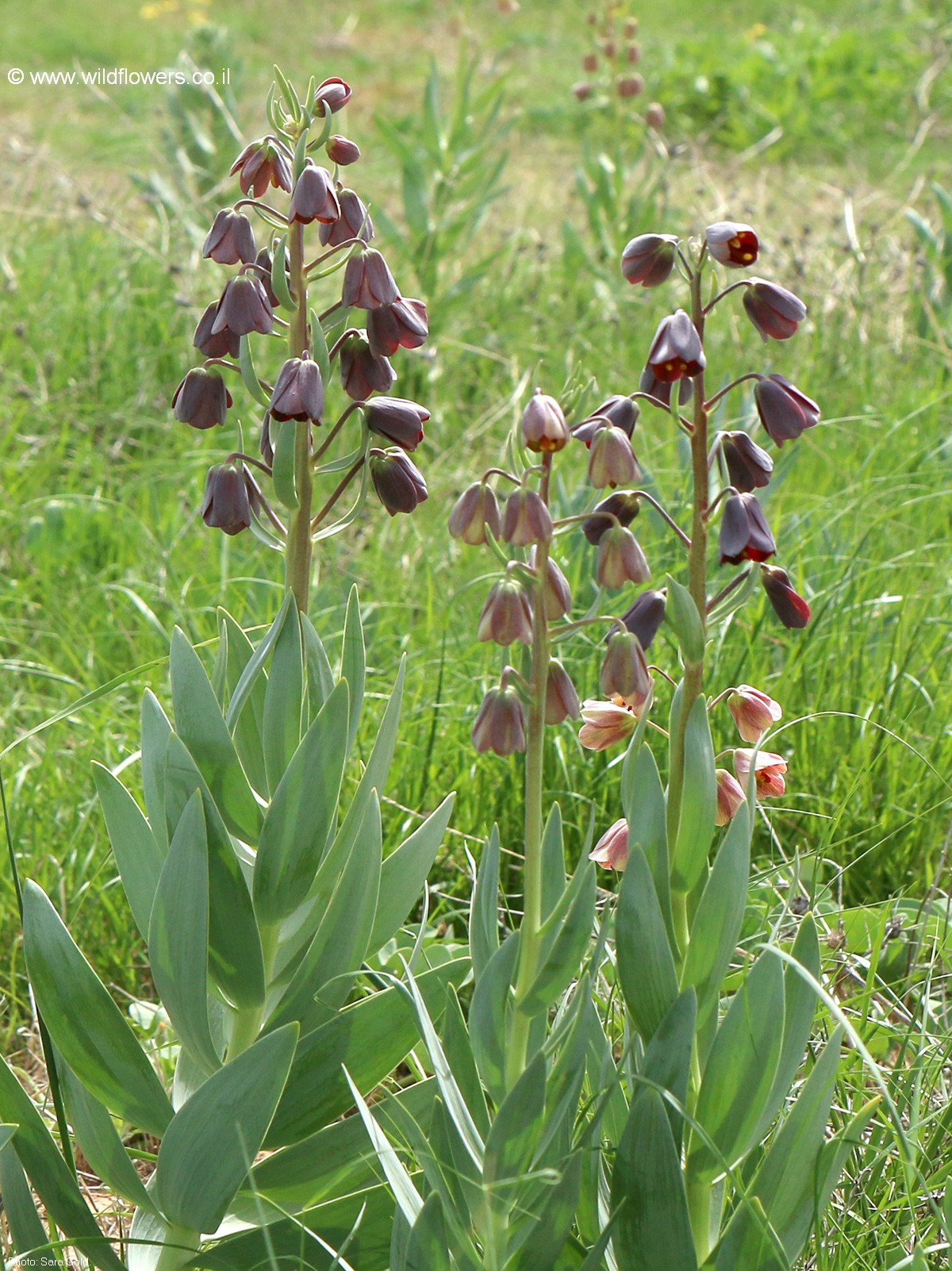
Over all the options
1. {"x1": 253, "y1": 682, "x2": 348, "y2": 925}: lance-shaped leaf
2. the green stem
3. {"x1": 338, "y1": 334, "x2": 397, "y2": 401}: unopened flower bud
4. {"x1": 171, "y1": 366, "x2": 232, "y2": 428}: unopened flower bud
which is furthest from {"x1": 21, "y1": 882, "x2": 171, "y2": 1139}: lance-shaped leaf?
{"x1": 338, "y1": 334, "x2": 397, "y2": 401}: unopened flower bud

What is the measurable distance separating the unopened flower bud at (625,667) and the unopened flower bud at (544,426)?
0.61 ft

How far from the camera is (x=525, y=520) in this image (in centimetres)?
103

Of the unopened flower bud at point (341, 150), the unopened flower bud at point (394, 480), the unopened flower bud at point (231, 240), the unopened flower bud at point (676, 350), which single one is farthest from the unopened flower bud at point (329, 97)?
the unopened flower bud at point (676, 350)

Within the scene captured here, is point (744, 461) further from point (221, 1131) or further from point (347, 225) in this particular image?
point (221, 1131)

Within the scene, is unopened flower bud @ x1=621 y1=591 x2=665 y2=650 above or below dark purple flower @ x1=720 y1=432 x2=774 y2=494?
below

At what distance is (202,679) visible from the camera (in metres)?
1.29

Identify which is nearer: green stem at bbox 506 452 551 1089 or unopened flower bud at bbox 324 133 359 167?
green stem at bbox 506 452 551 1089

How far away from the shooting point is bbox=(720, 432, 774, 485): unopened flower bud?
3.81ft

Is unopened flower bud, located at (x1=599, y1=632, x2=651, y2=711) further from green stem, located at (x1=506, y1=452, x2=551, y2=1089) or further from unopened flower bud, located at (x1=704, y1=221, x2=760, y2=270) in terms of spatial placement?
unopened flower bud, located at (x1=704, y1=221, x2=760, y2=270)

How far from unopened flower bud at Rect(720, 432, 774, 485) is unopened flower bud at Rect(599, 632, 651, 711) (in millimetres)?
195

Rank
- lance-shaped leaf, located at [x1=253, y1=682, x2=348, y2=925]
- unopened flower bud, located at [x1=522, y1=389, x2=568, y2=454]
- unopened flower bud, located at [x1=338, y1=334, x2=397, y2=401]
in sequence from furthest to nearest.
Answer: unopened flower bud, located at [x1=338, y1=334, x2=397, y2=401], lance-shaped leaf, located at [x1=253, y1=682, x2=348, y2=925], unopened flower bud, located at [x1=522, y1=389, x2=568, y2=454]

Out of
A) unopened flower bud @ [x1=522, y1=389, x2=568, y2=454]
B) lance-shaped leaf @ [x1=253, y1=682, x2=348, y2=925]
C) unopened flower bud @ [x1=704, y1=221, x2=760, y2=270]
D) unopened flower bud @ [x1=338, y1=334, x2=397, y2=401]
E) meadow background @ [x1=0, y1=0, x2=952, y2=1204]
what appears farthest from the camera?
meadow background @ [x1=0, y1=0, x2=952, y2=1204]

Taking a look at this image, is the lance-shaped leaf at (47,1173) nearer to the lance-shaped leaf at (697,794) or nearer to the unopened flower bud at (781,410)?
the lance-shaped leaf at (697,794)

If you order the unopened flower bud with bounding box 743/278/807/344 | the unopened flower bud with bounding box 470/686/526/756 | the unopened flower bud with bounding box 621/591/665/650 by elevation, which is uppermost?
the unopened flower bud with bounding box 743/278/807/344
